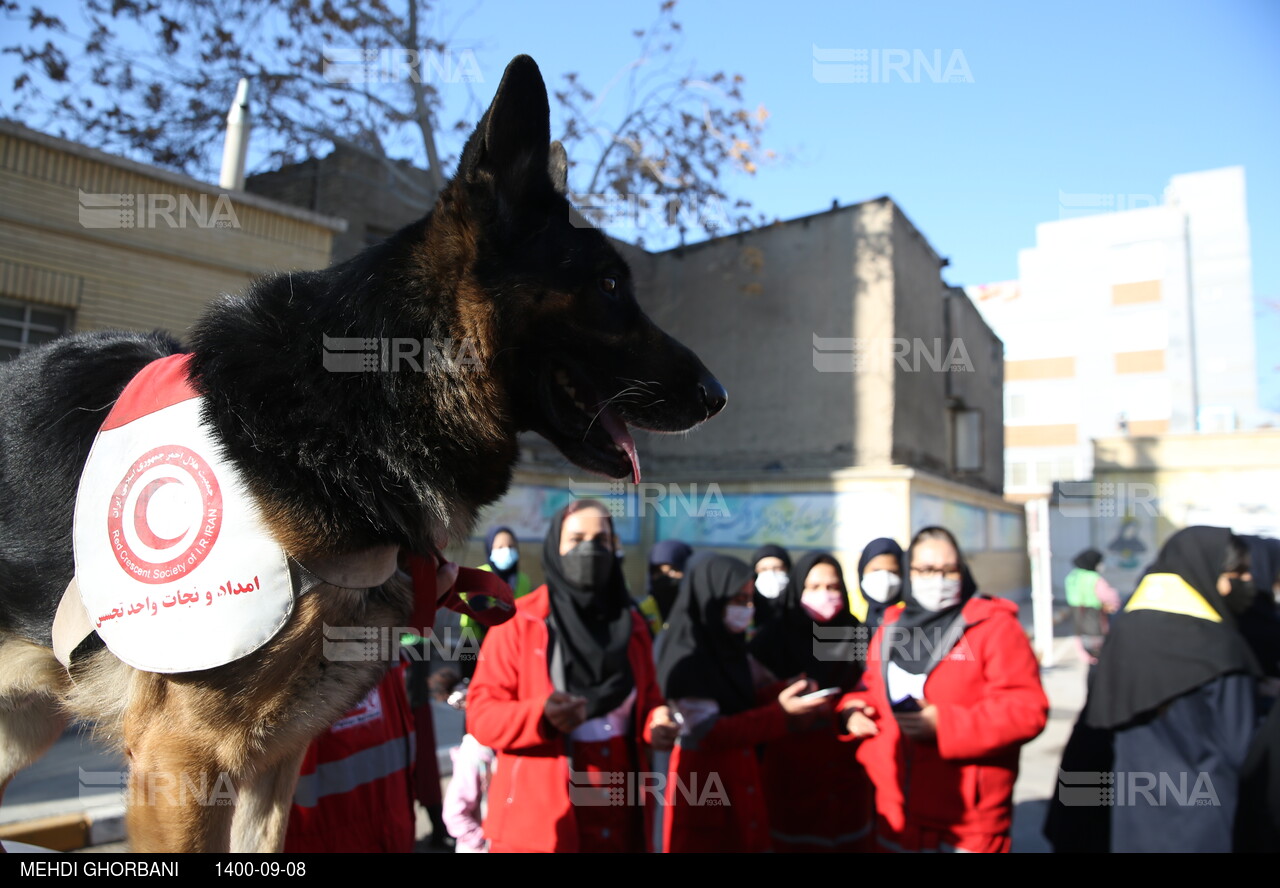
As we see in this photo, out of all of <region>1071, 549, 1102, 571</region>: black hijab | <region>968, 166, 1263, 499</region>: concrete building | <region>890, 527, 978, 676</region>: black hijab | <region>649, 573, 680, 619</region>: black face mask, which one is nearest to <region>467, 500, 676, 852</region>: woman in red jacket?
<region>890, 527, 978, 676</region>: black hijab

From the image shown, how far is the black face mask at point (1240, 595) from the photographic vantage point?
4340mm

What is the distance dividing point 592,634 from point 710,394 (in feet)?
6.31

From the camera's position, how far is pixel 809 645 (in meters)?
4.70

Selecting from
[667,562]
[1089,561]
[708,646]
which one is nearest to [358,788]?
[708,646]

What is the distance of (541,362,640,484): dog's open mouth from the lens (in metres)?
2.11

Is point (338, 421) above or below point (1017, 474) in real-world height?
below

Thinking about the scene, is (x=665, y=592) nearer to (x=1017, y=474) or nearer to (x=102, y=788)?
(x=102, y=788)

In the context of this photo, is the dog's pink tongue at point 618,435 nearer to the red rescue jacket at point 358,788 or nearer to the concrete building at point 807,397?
the red rescue jacket at point 358,788

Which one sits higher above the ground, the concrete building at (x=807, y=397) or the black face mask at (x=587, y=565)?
the concrete building at (x=807, y=397)

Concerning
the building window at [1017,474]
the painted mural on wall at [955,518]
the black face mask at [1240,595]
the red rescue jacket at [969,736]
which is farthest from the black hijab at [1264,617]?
the building window at [1017,474]

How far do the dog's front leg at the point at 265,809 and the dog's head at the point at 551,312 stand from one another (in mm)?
1196

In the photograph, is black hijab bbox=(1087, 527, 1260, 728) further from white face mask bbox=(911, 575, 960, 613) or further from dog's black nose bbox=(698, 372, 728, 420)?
dog's black nose bbox=(698, 372, 728, 420)

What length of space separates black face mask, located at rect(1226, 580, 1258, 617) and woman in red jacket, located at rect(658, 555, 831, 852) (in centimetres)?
242

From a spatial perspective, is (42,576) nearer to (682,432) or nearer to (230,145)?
(682,432)
